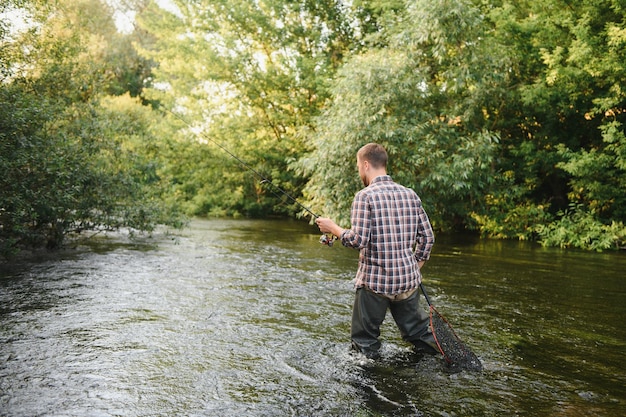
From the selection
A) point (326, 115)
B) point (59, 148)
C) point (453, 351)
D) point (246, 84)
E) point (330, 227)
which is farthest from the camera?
point (246, 84)

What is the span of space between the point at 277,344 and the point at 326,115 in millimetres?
11751

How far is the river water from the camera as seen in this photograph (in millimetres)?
3809

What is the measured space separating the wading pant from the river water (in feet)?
0.52

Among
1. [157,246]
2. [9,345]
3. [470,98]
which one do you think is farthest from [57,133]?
[470,98]

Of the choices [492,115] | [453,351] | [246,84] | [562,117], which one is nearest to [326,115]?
[492,115]

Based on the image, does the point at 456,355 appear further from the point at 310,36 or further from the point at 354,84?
the point at 310,36

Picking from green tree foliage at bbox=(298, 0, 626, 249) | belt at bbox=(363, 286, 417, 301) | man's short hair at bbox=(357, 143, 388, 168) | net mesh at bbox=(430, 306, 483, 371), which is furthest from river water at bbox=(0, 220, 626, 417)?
green tree foliage at bbox=(298, 0, 626, 249)

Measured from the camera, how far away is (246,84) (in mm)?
24250

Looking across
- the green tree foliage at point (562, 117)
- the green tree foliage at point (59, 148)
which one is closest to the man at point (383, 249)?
the green tree foliage at point (59, 148)

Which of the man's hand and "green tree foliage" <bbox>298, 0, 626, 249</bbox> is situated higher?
"green tree foliage" <bbox>298, 0, 626, 249</bbox>

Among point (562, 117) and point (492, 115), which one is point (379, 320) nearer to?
point (492, 115)

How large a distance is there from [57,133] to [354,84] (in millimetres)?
7874

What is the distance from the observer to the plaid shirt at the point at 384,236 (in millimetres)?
4449

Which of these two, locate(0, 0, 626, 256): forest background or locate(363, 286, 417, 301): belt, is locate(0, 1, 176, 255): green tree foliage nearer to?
locate(0, 0, 626, 256): forest background
